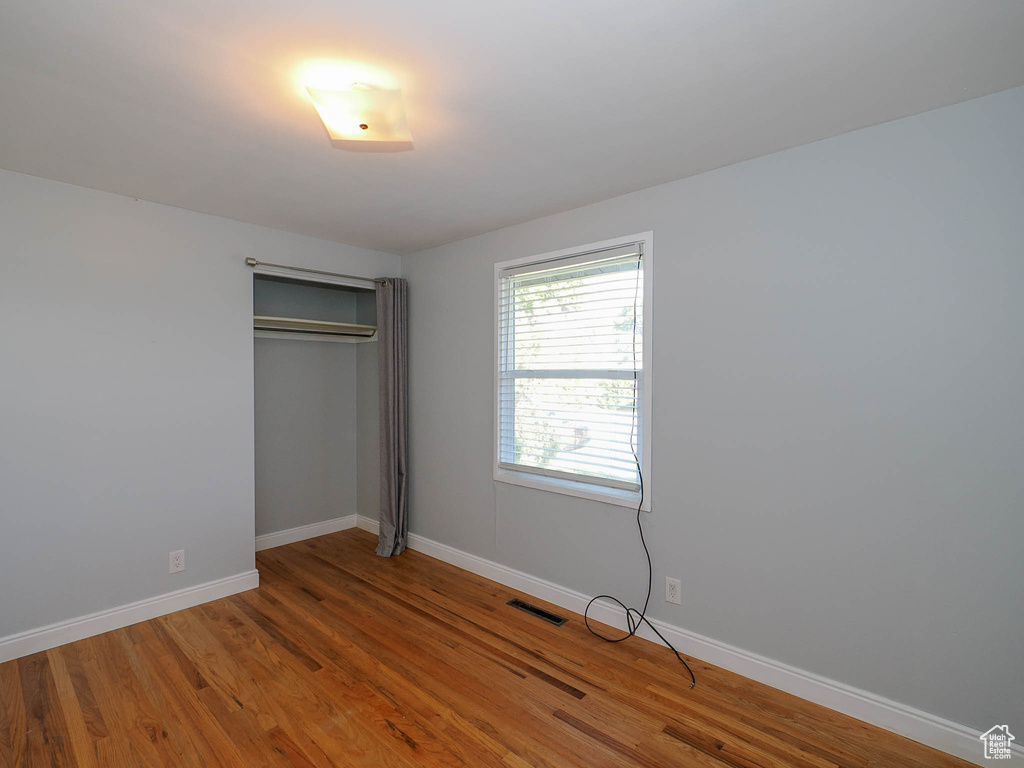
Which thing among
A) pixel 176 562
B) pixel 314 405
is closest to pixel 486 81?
pixel 176 562

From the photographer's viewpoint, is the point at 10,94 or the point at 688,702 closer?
the point at 10,94

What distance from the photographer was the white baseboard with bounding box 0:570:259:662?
2.60 metres

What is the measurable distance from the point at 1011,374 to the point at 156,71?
319 centimetres

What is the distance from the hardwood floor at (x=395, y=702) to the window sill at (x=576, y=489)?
732 mm

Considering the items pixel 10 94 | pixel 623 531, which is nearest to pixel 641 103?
pixel 623 531

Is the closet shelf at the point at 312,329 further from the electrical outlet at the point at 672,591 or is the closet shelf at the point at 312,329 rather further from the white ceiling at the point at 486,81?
the electrical outlet at the point at 672,591

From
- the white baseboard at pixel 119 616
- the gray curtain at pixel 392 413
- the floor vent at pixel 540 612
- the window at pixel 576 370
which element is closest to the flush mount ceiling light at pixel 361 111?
the window at pixel 576 370

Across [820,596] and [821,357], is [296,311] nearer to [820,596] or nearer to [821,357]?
[821,357]

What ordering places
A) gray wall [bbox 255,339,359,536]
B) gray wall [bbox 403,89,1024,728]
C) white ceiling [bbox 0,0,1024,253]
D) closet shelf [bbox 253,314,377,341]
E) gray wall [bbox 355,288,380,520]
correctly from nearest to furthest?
white ceiling [bbox 0,0,1024,253] < gray wall [bbox 403,89,1024,728] < closet shelf [bbox 253,314,377,341] < gray wall [bbox 255,339,359,536] < gray wall [bbox 355,288,380,520]

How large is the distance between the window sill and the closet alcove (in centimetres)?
160

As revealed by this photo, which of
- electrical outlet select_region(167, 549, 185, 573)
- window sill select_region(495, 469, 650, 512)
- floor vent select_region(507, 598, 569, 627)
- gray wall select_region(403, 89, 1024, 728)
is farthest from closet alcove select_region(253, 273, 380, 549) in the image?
gray wall select_region(403, 89, 1024, 728)

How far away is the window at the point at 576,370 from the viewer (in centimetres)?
284

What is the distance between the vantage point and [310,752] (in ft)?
6.34

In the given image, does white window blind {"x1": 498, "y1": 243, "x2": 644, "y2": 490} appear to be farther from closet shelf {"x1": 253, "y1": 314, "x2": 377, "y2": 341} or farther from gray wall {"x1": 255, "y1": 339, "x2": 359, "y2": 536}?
gray wall {"x1": 255, "y1": 339, "x2": 359, "y2": 536}
